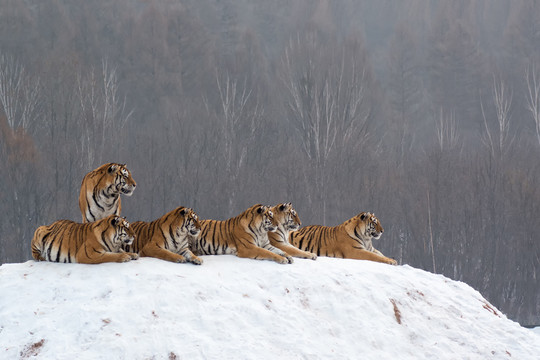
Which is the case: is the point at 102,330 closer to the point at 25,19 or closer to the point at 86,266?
the point at 86,266

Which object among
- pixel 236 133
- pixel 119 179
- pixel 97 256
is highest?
pixel 236 133

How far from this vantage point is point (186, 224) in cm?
706

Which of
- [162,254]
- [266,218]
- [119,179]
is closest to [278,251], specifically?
[266,218]

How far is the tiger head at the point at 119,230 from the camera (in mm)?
6652

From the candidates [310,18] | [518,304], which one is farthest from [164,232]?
[310,18]

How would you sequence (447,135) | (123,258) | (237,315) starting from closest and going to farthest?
(237,315)
(123,258)
(447,135)

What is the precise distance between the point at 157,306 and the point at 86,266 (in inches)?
40.0

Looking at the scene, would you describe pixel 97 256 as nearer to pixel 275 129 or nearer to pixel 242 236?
pixel 242 236

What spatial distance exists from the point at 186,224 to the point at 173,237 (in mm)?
200

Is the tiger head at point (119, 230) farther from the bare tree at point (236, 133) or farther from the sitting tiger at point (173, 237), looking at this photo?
the bare tree at point (236, 133)

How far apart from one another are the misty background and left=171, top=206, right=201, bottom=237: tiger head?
58.9ft

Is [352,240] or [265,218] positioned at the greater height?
[265,218]

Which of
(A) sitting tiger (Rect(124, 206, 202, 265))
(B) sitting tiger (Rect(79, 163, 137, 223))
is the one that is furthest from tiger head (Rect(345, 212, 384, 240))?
(B) sitting tiger (Rect(79, 163, 137, 223))

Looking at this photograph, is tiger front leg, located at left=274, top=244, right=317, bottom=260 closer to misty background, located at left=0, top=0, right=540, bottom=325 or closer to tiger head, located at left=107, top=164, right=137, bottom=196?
tiger head, located at left=107, top=164, right=137, bottom=196
